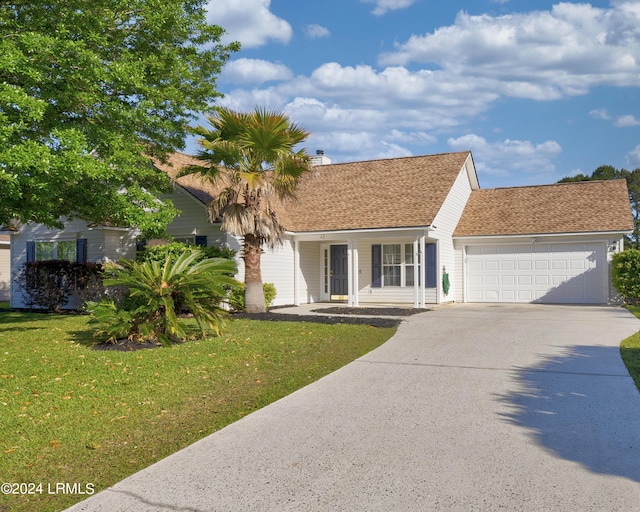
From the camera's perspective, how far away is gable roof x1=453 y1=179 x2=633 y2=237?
19.9 metres

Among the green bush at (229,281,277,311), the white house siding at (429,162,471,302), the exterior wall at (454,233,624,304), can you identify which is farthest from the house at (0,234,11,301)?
the exterior wall at (454,233,624,304)

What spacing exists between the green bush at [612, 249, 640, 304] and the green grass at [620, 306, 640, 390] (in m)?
7.41

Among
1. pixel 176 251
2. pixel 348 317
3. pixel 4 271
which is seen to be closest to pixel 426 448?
pixel 348 317

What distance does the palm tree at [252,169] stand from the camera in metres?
14.8

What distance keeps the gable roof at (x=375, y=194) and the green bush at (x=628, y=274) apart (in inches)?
231

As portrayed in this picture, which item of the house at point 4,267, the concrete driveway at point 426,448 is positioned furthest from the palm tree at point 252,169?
the house at point 4,267

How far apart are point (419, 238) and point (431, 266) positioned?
5.91 ft

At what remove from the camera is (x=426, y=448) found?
5000 millimetres

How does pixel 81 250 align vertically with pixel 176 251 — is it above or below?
above

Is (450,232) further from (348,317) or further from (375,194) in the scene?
(348,317)

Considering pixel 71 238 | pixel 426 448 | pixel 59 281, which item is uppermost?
pixel 71 238

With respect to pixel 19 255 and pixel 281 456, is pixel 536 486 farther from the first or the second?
pixel 19 255

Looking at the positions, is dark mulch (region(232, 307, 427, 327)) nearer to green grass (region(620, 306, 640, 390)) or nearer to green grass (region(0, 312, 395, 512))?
green grass (region(0, 312, 395, 512))

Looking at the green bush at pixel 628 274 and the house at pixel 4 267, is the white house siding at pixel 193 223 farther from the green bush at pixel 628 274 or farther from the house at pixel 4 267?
the house at pixel 4 267
